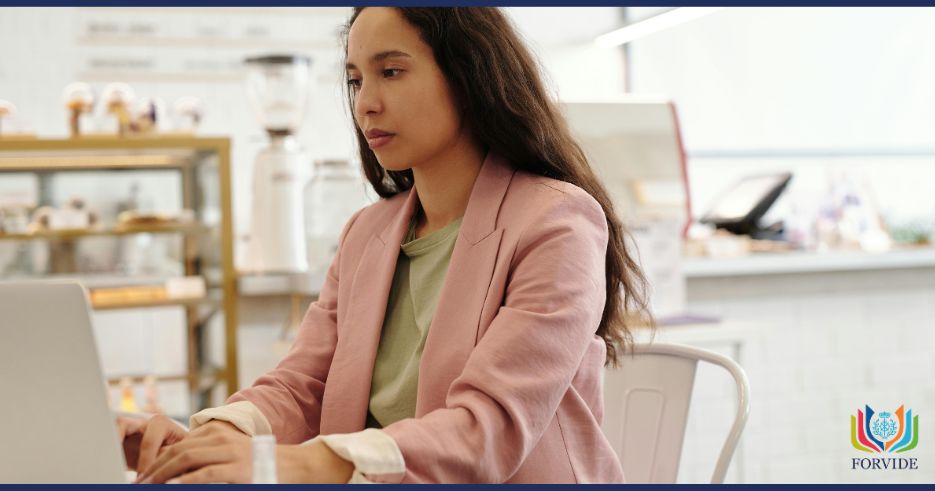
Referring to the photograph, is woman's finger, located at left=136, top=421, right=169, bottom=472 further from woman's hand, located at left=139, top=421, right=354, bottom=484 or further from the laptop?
the laptop

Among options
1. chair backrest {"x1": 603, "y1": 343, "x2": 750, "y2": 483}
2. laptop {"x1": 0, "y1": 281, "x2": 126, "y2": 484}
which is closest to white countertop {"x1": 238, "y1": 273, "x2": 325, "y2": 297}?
chair backrest {"x1": 603, "y1": 343, "x2": 750, "y2": 483}

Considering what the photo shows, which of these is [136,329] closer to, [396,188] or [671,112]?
[671,112]

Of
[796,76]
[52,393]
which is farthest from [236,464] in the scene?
[796,76]

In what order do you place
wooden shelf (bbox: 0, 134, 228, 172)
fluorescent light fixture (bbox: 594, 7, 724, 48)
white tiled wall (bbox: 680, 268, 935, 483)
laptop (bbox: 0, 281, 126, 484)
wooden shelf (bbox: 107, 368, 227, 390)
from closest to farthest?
laptop (bbox: 0, 281, 126, 484) → wooden shelf (bbox: 0, 134, 228, 172) → white tiled wall (bbox: 680, 268, 935, 483) → wooden shelf (bbox: 107, 368, 227, 390) → fluorescent light fixture (bbox: 594, 7, 724, 48)

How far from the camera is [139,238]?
3682mm

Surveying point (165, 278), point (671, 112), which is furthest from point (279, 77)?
point (671, 112)

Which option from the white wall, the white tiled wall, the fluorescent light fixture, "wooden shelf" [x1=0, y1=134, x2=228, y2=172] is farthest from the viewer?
the white wall

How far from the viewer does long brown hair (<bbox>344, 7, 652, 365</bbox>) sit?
4.13 ft

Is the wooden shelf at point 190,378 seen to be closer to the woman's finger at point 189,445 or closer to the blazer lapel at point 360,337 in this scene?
the blazer lapel at point 360,337

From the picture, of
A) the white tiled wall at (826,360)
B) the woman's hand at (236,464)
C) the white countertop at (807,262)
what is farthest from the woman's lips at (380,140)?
the white tiled wall at (826,360)

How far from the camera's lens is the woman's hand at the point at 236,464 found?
38.0 inches

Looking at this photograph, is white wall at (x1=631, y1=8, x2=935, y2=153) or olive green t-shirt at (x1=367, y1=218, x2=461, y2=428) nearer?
olive green t-shirt at (x1=367, y1=218, x2=461, y2=428)

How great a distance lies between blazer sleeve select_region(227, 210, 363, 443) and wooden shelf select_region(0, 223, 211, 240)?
2282 mm

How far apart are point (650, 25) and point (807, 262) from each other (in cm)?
151
